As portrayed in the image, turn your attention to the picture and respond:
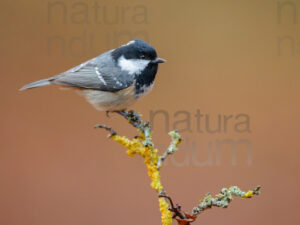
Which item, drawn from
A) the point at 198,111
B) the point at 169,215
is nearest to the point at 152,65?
the point at 169,215

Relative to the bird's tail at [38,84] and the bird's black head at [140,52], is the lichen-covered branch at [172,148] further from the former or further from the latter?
the bird's tail at [38,84]

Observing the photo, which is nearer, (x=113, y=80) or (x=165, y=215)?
(x=165, y=215)

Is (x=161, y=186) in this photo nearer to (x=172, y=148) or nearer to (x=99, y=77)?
(x=172, y=148)

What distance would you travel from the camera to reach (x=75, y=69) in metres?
0.86

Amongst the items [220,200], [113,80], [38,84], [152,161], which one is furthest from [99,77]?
[220,200]

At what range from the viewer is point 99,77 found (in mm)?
833

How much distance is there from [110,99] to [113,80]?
5 cm

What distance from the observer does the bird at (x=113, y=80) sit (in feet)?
2.54

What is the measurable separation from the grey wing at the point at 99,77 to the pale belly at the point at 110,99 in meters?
0.01

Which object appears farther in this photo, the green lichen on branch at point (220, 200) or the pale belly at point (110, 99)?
the pale belly at point (110, 99)

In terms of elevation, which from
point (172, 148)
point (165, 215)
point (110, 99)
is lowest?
point (165, 215)

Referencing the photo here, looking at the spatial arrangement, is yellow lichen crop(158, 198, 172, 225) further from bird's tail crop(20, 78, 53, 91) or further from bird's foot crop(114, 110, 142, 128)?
bird's tail crop(20, 78, 53, 91)

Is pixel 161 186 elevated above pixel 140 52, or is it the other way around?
pixel 140 52

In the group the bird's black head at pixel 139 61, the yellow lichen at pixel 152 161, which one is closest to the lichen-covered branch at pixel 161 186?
the yellow lichen at pixel 152 161
